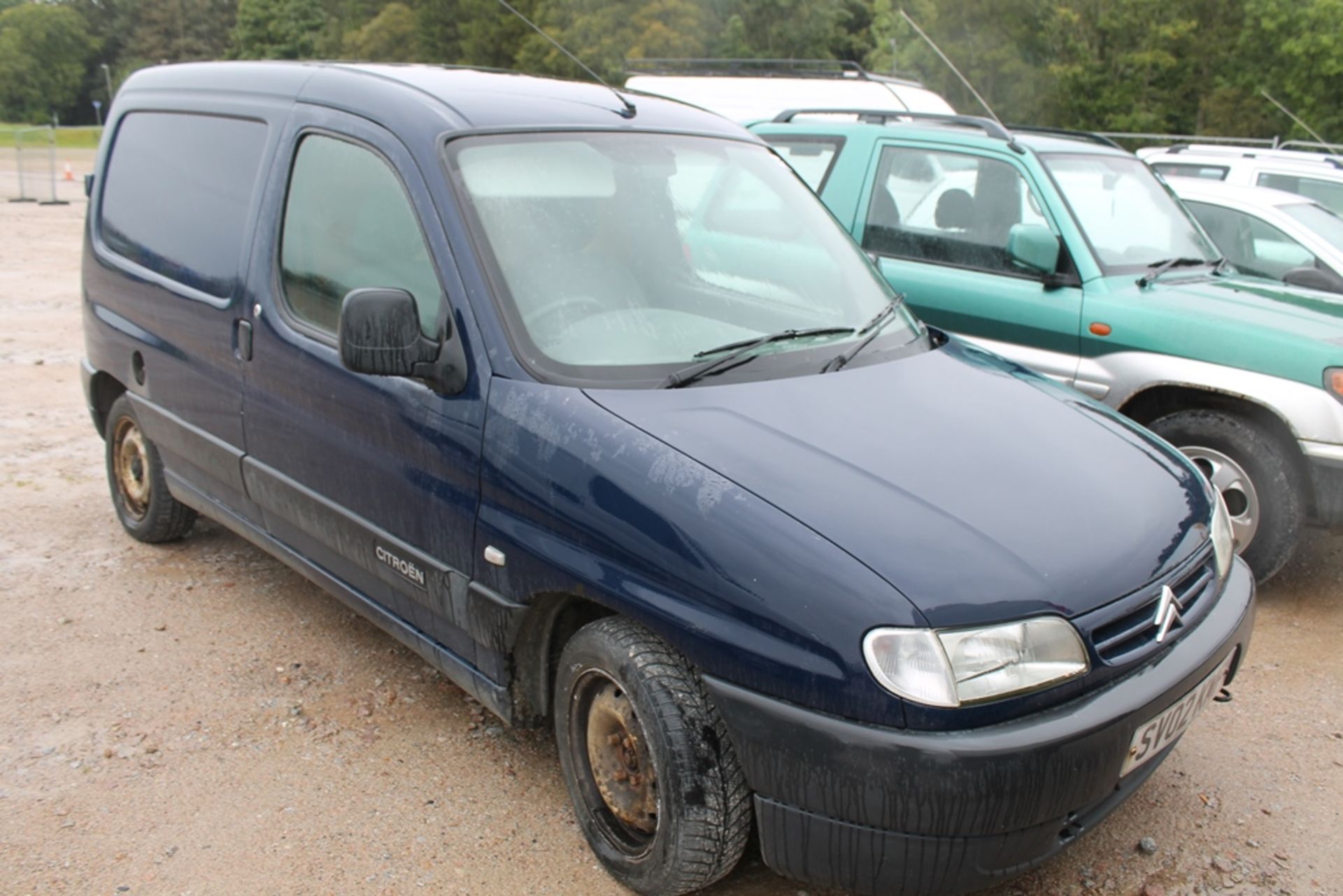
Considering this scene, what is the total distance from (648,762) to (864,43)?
58.7 metres

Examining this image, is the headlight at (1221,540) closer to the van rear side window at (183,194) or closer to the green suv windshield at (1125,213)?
the green suv windshield at (1125,213)

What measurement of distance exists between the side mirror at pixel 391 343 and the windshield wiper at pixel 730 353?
556mm

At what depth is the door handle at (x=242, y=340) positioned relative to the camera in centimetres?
378

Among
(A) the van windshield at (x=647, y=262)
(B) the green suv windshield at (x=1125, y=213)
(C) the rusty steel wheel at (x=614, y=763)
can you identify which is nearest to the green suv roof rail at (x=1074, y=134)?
(B) the green suv windshield at (x=1125, y=213)

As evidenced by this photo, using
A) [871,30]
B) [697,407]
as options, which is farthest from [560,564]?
[871,30]

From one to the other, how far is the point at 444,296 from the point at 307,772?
144 centimetres

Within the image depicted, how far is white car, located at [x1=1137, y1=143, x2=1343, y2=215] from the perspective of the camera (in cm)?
929

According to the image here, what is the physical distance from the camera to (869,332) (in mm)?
3473

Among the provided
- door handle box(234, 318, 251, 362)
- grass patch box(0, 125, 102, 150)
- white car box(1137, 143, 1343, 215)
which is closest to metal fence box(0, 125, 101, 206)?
grass patch box(0, 125, 102, 150)

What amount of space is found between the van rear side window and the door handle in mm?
141

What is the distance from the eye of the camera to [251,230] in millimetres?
3834

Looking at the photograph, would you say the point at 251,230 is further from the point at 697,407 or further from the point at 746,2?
the point at 746,2

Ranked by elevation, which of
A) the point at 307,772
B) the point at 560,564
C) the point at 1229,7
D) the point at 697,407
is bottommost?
the point at 307,772

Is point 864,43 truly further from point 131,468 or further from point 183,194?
point 183,194
